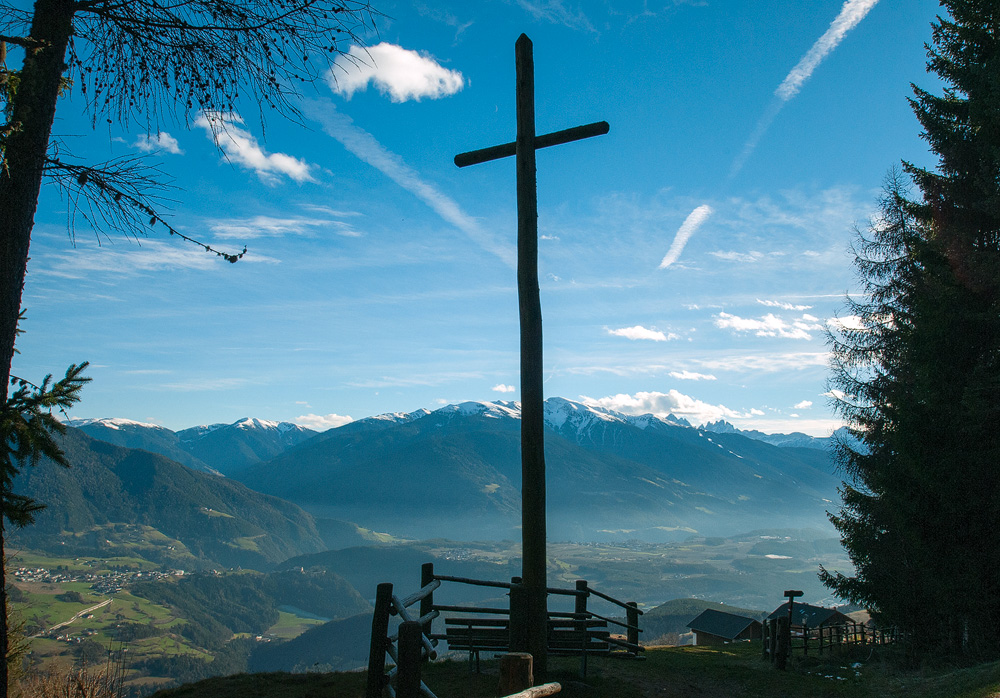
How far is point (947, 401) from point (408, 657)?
1292 cm

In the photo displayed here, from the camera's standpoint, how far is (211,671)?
106m

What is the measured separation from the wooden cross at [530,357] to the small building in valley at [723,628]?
3536 cm

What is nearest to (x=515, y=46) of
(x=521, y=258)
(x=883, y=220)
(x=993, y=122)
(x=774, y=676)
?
(x=521, y=258)

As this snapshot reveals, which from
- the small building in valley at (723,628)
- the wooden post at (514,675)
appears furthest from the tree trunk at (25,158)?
the small building in valley at (723,628)

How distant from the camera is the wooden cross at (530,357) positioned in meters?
6.05

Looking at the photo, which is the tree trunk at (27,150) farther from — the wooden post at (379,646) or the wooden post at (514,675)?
the wooden post at (514,675)

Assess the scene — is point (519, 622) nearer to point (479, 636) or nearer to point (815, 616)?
point (479, 636)

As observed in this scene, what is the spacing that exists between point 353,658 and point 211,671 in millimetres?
27044

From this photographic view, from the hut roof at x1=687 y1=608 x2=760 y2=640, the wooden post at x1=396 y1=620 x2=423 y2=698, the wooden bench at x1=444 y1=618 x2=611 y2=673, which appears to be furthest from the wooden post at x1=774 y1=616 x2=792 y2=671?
the hut roof at x1=687 y1=608 x2=760 y2=640

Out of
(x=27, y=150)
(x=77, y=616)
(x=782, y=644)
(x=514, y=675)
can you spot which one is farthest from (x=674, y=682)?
(x=77, y=616)

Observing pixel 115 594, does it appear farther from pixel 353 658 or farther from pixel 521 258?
pixel 521 258

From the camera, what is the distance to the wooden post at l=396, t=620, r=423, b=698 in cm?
454

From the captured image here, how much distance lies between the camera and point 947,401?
1188cm

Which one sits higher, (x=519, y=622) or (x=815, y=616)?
(x=519, y=622)
